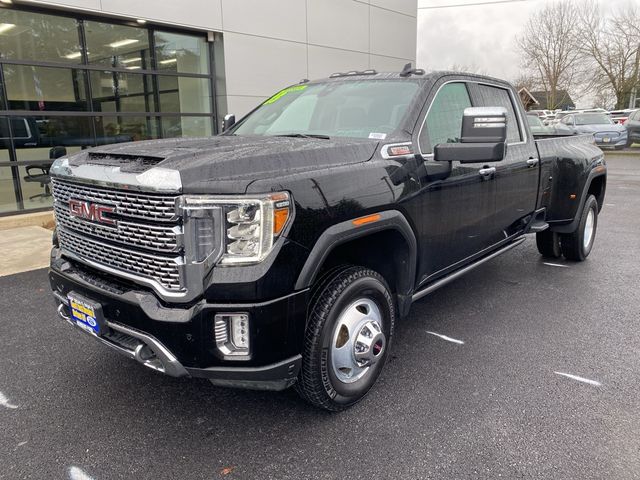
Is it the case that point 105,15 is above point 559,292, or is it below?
above

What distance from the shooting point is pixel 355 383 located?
2955 mm

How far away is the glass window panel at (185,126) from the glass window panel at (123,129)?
0.89ft

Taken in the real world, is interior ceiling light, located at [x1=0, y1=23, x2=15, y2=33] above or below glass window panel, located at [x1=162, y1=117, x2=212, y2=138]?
above

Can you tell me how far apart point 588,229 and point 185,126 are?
816 centimetres

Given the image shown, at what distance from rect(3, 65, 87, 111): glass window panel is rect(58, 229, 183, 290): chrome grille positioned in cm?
691

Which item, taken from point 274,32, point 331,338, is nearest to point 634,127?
point 274,32

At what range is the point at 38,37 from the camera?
862cm

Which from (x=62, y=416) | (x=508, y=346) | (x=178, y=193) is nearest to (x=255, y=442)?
(x=62, y=416)

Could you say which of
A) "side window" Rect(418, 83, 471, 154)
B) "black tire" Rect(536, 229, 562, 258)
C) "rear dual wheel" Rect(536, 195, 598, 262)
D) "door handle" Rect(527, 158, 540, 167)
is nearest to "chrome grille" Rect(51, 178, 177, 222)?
"side window" Rect(418, 83, 471, 154)

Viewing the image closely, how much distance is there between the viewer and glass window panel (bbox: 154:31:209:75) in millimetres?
10359

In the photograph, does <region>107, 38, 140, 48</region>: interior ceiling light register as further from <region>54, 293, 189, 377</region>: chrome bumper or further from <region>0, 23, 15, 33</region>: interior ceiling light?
<region>54, 293, 189, 377</region>: chrome bumper

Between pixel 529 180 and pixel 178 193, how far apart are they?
142 inches

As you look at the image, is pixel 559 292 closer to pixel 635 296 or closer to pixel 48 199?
pixel 635 296

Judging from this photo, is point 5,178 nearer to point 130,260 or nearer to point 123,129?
point 123,129
